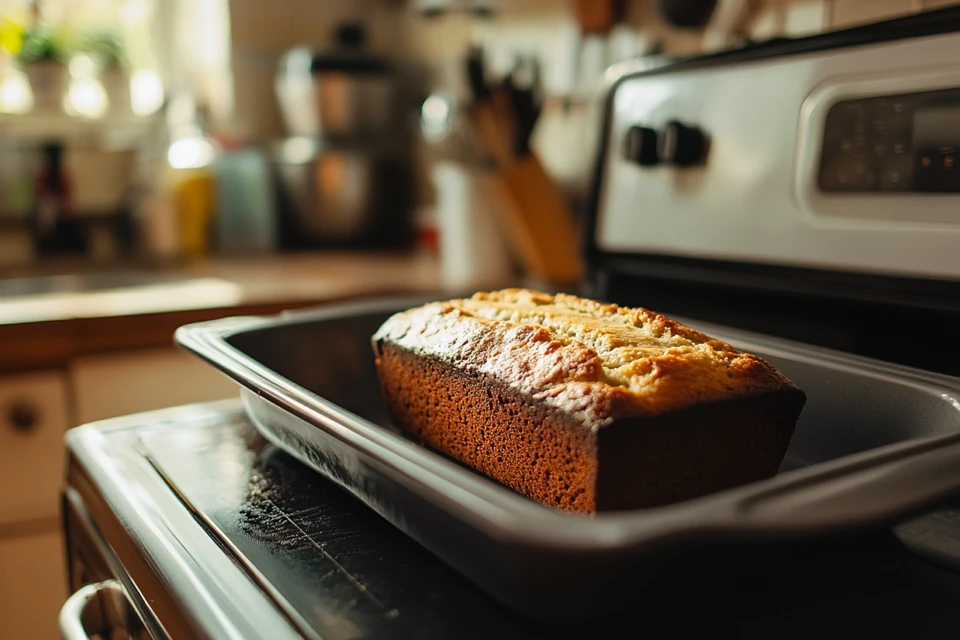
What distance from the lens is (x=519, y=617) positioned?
0.39 m

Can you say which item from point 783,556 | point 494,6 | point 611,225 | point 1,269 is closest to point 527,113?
point 494,6

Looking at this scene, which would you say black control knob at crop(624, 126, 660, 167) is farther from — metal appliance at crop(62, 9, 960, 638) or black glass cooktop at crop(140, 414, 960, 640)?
black glass cooktop at crop(140, 414, 960, 640)

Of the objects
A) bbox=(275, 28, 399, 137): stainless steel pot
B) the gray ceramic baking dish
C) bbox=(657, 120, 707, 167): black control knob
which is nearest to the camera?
the gray ceramic baking dish

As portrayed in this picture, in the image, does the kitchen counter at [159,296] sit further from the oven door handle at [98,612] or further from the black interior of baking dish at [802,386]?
the oven door handle at [98,612]

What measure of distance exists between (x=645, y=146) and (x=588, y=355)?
43cm

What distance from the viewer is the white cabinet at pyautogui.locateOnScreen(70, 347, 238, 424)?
1276 millimetres

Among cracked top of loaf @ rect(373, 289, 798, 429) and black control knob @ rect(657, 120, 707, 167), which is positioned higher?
black control knob @ rect(657, 120, 707, 167)

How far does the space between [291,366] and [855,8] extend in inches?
29.2

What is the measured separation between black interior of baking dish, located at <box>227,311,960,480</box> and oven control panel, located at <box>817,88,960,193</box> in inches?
6.4

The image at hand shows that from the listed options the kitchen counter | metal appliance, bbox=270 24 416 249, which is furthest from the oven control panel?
metal appliance, bbox=270 24 416 249

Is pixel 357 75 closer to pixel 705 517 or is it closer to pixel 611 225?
pixel 611 225

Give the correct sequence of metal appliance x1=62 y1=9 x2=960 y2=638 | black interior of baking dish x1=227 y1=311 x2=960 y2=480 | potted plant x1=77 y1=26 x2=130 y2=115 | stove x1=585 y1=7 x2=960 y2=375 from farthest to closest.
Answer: potted plant x1=77 y1=26 x2=130 y2=115
stove x1=585 y1=7 x2=960 y2=375
black interior of baking dish x1=227 y1=311 x2=960 y2=480
metal appliance x1=62 y1=9 x2=960 y2=638

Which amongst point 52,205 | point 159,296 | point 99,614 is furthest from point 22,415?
point 52,205

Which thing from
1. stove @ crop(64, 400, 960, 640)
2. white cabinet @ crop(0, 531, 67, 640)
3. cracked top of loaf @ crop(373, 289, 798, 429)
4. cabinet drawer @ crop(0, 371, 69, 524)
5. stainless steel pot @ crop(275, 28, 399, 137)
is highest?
stainless steel pot @ crop(275, 28, 399, 137)
